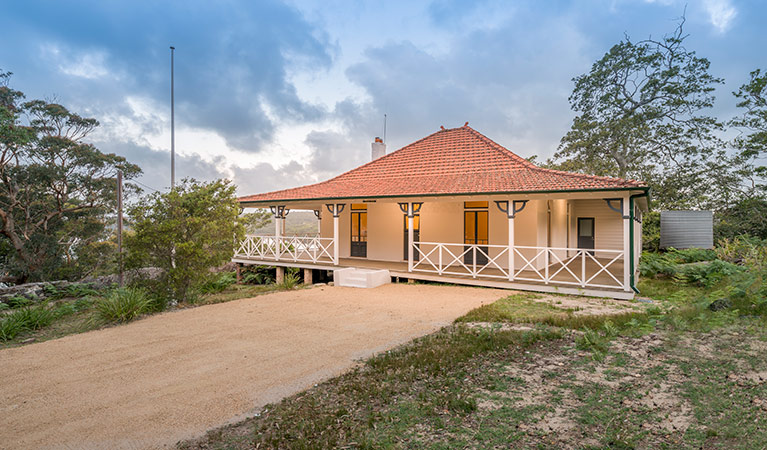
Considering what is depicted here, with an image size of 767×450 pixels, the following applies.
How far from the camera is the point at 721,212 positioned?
930 inches

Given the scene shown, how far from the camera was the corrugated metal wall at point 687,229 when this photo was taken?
1836cm

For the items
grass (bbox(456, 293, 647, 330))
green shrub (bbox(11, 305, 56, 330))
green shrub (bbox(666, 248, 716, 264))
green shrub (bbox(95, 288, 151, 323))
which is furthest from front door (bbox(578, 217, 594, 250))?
green shrub (bbox(11, 305, 56, 330))

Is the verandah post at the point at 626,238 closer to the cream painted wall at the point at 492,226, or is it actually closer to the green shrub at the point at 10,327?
the cream painted wall at the point at 492,226

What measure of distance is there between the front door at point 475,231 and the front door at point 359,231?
14.3 feet

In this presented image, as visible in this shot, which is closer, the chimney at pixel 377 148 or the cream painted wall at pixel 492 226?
the cream painted wall at pixel 492 226

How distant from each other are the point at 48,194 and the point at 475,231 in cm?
2266

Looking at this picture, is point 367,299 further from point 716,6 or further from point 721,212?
point 716,6

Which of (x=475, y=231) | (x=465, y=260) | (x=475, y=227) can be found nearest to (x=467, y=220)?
(x=475, y=227)

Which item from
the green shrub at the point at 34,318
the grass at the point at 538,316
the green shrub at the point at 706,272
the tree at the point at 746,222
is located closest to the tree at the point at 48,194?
the green shrub at the point at 34,318

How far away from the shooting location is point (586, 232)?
1770cm

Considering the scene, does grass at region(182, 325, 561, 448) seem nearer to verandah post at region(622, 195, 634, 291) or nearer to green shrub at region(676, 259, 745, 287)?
verandah post at region(622, 195, 634, 291)

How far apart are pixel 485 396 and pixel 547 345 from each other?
2237mm

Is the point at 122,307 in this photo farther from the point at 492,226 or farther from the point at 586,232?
the point at 586,232

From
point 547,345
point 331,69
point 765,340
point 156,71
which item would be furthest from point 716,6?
point 156,71
